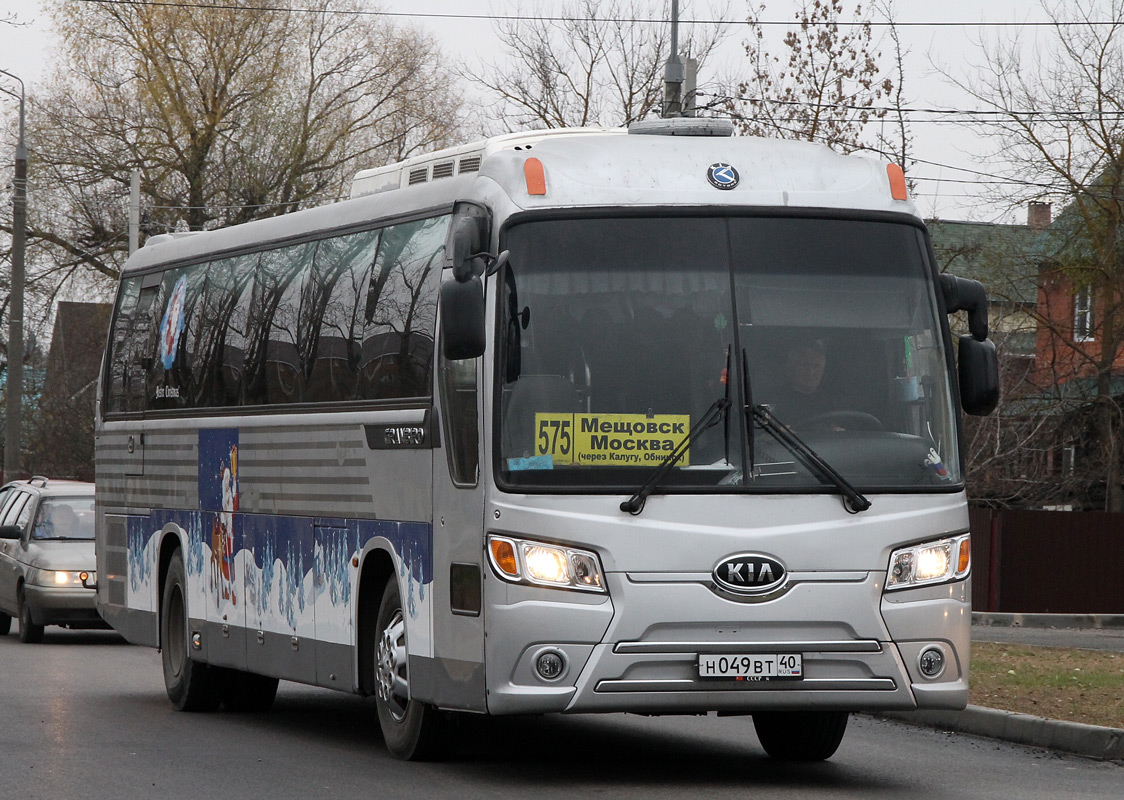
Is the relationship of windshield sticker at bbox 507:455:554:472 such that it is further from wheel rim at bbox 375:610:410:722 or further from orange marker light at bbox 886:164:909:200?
orange marker light at bbox 886:164:909:200

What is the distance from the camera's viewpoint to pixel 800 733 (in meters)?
11.1

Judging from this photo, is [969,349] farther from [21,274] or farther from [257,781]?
[21,274]

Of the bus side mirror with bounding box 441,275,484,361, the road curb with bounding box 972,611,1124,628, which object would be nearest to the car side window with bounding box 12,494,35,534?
the road curb with bounding box 972,611,1124,628

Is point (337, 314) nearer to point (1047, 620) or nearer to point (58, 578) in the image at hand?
point (58, 578)

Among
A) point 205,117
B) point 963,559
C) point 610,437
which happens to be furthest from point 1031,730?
point 205,117

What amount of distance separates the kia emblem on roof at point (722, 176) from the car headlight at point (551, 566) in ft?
6.70

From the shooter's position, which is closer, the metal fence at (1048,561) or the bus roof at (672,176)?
the bus roof at (672,176)

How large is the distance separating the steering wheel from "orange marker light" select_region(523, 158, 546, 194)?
5.64ft

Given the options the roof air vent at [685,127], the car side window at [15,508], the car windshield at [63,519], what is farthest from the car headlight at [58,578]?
the roof air vent at [685,127]

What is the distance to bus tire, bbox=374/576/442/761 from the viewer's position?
34.3 ft

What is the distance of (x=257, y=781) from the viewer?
990 cm

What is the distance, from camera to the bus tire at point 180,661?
14211 mm

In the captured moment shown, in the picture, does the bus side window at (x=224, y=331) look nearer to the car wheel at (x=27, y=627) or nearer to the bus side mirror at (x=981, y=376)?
the bus side mirror at (x=981, y=376)

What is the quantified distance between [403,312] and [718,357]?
210 centimetres
